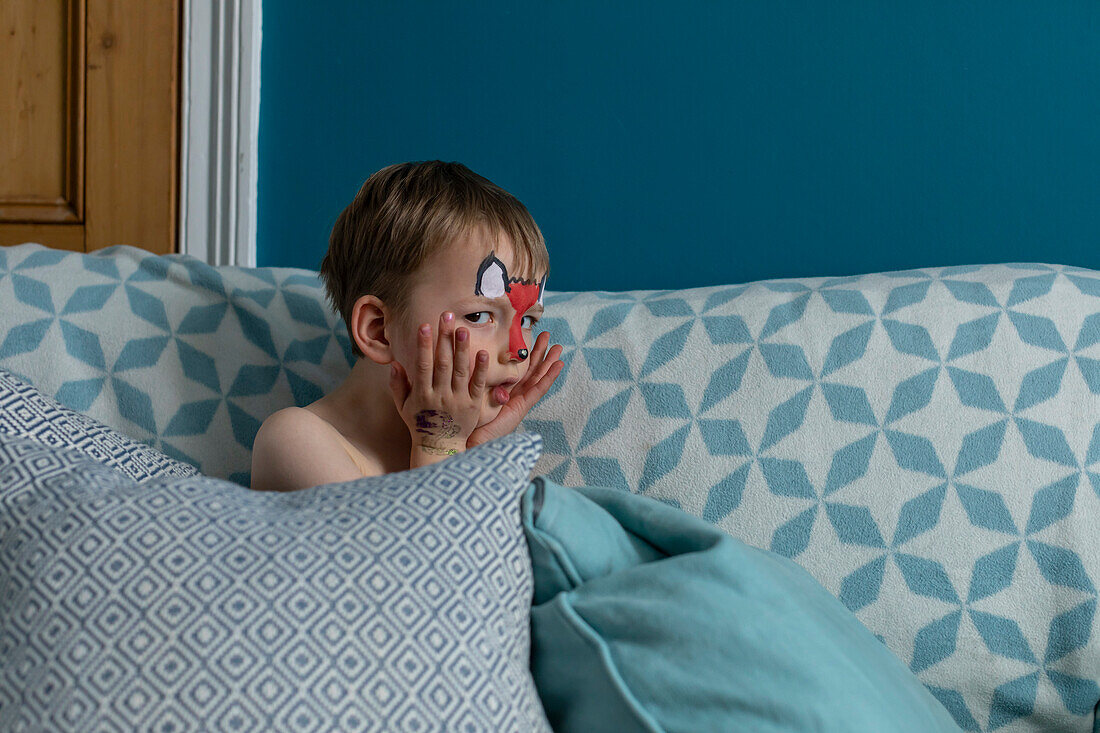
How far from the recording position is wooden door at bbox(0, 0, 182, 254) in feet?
4.84

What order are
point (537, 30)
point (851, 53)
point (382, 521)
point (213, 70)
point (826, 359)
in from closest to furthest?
point (382, 521) < point (826, 359) < point (851, 53) < point (537, 30) < point (213, 70)

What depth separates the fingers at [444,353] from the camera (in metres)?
0.83

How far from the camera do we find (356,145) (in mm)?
1354

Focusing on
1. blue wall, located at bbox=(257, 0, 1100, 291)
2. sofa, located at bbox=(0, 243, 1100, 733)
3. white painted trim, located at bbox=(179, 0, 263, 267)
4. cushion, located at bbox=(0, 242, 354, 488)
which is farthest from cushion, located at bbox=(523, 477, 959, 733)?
white painted trim, located at bbox=(179, 0, 263, 267)

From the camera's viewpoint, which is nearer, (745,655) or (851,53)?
(745,655)

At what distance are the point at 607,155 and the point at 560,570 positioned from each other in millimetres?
835

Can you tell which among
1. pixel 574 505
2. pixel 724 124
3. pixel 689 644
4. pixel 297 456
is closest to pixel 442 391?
pixel 297 456

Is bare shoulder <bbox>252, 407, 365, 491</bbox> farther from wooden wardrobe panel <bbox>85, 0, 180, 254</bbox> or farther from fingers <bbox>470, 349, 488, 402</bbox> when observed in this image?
wooden wardrobe panel <bbox>85, 0, 180, 254</bbox>

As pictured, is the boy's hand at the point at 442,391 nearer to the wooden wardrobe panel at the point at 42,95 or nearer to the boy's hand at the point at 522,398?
the boy's hand at the point at 522,398

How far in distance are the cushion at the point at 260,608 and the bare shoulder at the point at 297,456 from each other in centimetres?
26

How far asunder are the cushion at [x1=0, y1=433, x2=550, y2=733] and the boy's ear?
0.36 m

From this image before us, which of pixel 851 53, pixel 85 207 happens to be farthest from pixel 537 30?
pixel 85 207

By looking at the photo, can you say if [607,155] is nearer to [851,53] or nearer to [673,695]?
[851,53]

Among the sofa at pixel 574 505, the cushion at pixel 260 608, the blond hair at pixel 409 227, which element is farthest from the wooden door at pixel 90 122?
the cushion at pixel 260 608
